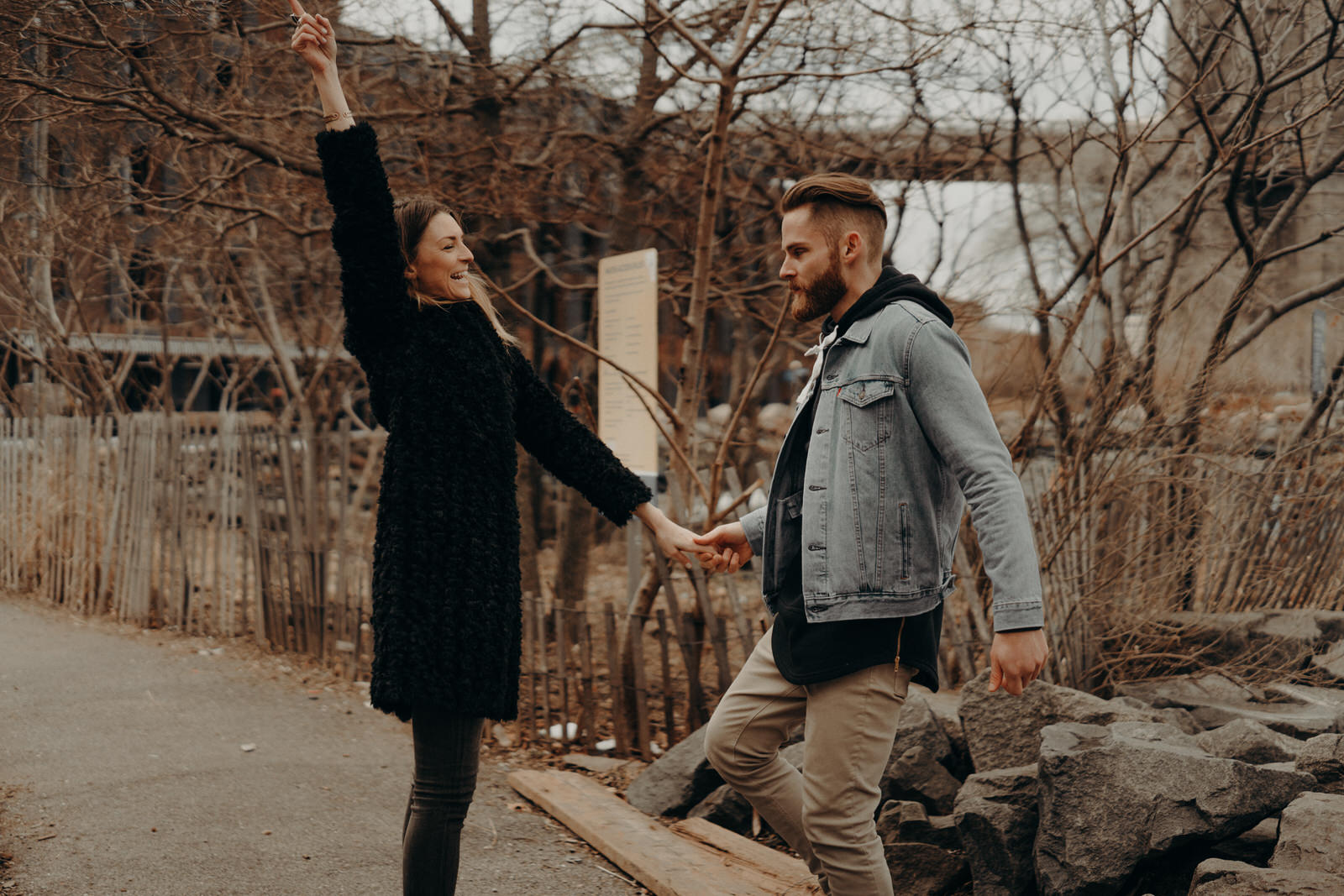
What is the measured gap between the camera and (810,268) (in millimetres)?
2578

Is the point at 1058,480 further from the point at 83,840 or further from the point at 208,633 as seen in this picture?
the point at 208,633

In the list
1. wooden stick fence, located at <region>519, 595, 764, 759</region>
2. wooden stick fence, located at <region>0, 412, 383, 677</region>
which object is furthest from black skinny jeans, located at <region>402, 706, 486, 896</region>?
wooden stick fence, located at <region>0, 412, 383, 677</region>

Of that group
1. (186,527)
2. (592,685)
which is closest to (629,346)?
(592,685)

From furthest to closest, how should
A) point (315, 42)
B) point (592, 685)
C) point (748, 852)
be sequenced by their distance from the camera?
point (592, 685), point (748, 852), point (315, 42)

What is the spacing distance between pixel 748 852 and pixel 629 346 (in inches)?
109

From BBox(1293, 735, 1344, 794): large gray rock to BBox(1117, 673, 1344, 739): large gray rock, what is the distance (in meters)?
0.75

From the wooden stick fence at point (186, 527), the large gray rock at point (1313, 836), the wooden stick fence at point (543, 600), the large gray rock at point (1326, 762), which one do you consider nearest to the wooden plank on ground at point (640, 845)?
the wooden stick fence at point (543, 600)

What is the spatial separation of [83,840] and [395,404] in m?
2.32

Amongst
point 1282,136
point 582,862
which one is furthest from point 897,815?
point 1282,136

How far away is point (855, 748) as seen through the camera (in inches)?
95.0

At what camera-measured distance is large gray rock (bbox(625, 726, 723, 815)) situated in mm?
4250

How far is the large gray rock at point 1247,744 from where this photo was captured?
Result: 353 cm

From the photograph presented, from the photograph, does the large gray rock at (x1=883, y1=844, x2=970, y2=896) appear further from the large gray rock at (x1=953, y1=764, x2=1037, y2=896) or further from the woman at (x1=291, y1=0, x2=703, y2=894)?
the woman at (x1=291, y1=0, x2=703, y2=894)

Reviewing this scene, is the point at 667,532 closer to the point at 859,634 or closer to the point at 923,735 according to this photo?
the point at 859,634
